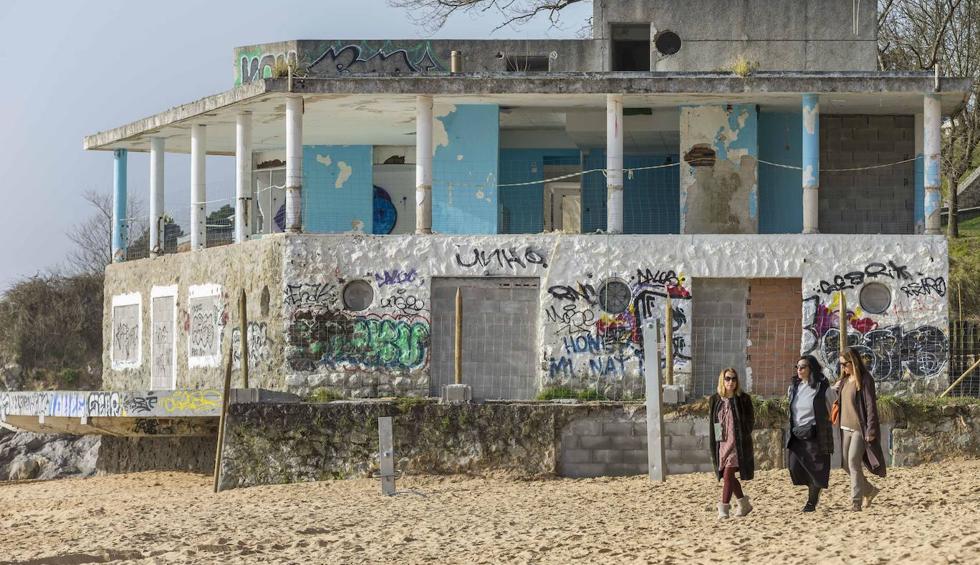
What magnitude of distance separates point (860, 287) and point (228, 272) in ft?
36.0

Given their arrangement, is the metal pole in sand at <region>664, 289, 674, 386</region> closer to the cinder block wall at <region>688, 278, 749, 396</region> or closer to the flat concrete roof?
the cinder block wall at <region>688, 278, 749, 396</region>

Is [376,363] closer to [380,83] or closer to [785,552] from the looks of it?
[380,83]

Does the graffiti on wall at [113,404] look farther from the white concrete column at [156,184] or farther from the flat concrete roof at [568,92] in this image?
the flat concrete roof at [568,92]

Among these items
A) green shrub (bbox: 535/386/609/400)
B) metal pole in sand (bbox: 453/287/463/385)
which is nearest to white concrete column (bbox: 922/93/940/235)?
green shrub (bbox: 535/386/609/400)

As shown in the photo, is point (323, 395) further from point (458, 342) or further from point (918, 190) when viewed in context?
point (918, 190)

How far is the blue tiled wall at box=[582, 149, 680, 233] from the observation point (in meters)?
29.6

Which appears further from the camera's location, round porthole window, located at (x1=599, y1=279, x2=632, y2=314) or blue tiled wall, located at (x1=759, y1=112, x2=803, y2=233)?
blue tiled wall, located at (x1=759, y1=112, x2=803, y2=233)

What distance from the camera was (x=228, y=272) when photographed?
89.6 feet

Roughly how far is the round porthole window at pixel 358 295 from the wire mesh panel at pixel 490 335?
1084mm

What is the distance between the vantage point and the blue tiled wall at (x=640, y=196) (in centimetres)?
2962

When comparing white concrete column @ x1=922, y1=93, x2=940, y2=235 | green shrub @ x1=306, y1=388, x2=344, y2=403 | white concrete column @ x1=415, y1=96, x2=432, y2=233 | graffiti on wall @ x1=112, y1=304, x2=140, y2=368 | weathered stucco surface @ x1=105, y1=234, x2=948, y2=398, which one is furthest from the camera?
graffiti on wall @ x1=112, y1=304, x2=140, y2=368

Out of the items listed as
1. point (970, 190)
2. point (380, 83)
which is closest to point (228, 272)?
point (380, 83)

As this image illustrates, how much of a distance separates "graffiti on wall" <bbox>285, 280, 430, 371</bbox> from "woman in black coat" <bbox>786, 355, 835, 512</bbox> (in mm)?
10376

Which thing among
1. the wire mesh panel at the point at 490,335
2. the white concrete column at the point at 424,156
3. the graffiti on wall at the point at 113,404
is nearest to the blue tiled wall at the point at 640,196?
the white concrete column at the point at 424,156
